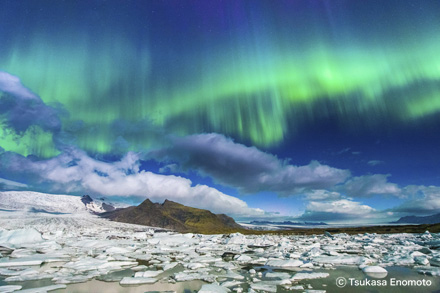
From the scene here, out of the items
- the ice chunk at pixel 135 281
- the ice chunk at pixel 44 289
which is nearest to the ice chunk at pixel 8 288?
the ice chunk at pixel 44 289

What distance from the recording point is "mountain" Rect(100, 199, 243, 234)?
11106 centimetres

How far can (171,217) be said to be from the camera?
121m

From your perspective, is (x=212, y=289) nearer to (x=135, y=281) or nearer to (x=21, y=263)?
(x=135, y=281)

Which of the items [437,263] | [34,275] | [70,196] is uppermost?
[70,196]

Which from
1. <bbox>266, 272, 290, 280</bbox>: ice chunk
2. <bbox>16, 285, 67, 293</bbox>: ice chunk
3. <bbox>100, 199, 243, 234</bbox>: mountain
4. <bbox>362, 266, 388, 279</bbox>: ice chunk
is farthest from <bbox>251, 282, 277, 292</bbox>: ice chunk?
<bbox>100, 199, 243, 234</bbox>: mountain

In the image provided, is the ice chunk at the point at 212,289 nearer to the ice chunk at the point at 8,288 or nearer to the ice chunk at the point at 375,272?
the ice chunk at the point at 8,288

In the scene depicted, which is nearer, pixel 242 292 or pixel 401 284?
pixel 242 292

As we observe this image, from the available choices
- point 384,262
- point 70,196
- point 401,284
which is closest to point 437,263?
point 384,262

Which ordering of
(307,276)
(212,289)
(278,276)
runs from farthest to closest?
(278,276) < (307,276) < (212,289)

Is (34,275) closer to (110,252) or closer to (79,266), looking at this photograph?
(79,266)

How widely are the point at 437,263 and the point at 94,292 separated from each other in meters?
14.9

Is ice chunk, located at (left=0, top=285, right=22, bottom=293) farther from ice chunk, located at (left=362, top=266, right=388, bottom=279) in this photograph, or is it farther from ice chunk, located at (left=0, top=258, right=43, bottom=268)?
ice chunk, located at (left=362, top=266, right=388, bottom=279)

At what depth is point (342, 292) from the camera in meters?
6.55

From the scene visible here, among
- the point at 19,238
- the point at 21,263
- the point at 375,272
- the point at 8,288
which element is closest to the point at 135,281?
the point at 8,288
